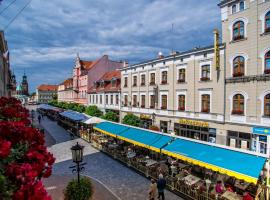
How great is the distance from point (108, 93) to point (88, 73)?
12.4 metres

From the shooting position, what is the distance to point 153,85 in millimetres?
28203

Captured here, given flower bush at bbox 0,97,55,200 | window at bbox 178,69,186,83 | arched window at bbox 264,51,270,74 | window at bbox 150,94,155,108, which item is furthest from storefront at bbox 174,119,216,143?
flower bush at bbox 0,97,55,200

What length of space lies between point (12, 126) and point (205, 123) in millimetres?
19373

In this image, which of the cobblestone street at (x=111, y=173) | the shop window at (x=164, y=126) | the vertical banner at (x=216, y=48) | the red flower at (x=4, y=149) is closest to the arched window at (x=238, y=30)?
the vertical banner at (x=216, y=48)

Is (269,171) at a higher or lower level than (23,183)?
lower

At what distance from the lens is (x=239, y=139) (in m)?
18.9

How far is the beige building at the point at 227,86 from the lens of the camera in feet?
56.6

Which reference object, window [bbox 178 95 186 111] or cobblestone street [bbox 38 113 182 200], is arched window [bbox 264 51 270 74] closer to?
window [bbox 178 95 186 111]

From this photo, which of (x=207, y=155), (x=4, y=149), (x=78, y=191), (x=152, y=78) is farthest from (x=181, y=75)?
(x=4, y=149)

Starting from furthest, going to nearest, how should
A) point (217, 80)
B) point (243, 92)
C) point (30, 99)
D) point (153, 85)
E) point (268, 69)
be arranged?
point (30, 99), point (153, 85), point (217, 80), point (243, 92), point (268, 69)

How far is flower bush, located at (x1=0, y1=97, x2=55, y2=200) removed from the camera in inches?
115

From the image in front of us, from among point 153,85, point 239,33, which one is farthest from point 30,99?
point 239,33

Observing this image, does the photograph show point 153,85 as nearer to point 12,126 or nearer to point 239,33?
point 239,33

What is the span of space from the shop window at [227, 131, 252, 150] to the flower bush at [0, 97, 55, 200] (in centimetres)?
1772
